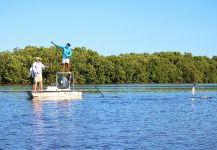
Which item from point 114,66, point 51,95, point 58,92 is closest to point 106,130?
point 51,95

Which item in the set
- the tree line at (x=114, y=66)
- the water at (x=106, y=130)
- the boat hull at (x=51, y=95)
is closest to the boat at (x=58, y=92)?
the boat hull at (x=51, y=95)

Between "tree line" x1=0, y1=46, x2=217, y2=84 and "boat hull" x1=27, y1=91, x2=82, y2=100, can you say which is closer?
"boat hull" x1=27, y1=91, x2=82, y2=100

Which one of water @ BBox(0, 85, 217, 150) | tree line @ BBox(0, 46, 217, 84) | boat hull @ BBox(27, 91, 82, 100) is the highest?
tree line @ BBox(0, 46, 217, 84)

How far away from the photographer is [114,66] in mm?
A: 140625

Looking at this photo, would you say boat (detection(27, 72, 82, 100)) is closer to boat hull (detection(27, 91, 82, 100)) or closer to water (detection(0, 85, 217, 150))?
boat hull (detection(27, 91, 82, 100))

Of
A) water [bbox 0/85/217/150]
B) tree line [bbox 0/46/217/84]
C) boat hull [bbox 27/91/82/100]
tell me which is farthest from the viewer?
tree line [bbox 0/46/217/84]

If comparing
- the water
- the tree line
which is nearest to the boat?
the water

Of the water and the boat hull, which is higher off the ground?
the boat hull

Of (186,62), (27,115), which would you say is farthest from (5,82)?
(27,115)

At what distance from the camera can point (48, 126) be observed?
2261 centimetres

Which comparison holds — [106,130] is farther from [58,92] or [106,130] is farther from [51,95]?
[58,92]

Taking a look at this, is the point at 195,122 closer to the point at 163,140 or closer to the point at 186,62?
the point at 163,140

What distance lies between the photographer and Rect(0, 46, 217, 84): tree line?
12112 cm

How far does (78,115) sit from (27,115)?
2528 mm
